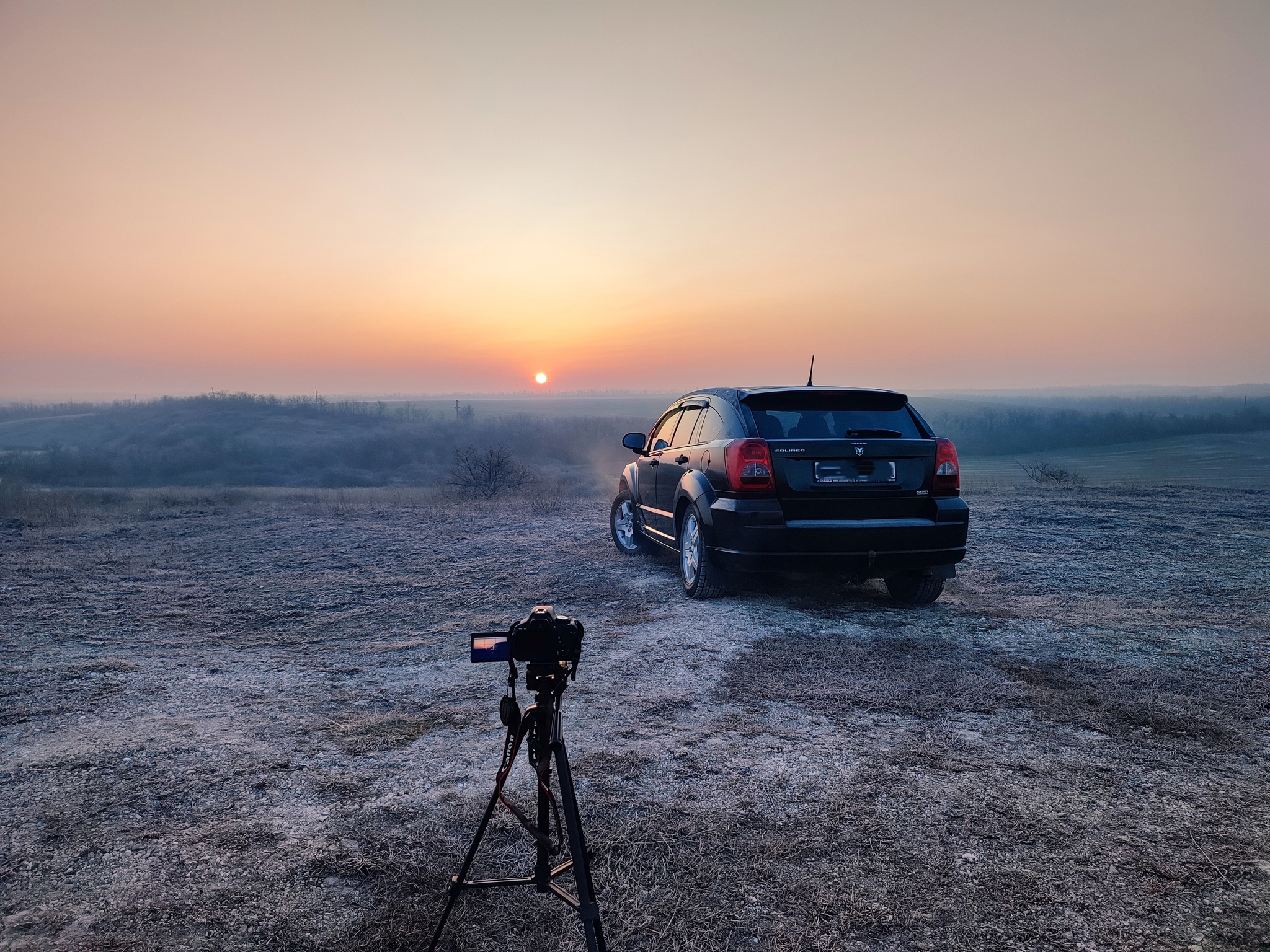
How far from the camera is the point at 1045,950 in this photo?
7.14 ft

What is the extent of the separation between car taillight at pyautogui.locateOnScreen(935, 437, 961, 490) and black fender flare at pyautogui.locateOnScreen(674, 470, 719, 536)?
173 cm

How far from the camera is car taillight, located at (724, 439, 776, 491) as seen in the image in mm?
5758

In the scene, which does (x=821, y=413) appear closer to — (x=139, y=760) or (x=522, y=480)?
(x=139, y=760)

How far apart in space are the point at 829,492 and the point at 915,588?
1.35m

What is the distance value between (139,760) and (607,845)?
2.37m

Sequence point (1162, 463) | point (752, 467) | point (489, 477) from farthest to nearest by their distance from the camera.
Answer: point (1162, 463) → point (489, 477) → point (752, 467)

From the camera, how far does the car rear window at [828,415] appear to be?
19.9ft

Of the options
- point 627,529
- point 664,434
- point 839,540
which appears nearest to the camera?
A: point 839,540

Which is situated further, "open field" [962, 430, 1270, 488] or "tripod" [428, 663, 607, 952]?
"open field" [962, 430, 1270, 488]

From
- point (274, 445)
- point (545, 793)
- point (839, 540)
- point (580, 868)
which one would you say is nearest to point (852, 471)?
point (839, 540)

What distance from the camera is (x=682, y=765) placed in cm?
341

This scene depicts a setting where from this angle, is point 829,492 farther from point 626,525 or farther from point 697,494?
point 626,525

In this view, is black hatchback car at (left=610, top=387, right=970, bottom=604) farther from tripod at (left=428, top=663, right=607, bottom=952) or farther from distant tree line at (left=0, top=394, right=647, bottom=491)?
distant tree line at (left=0, top=394, right=647, bottom=491)

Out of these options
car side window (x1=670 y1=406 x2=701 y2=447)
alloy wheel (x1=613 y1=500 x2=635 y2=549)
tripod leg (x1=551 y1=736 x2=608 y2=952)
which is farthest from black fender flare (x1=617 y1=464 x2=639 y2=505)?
tripod leg (x1=551 y1=736 x2=608 y2=952)
